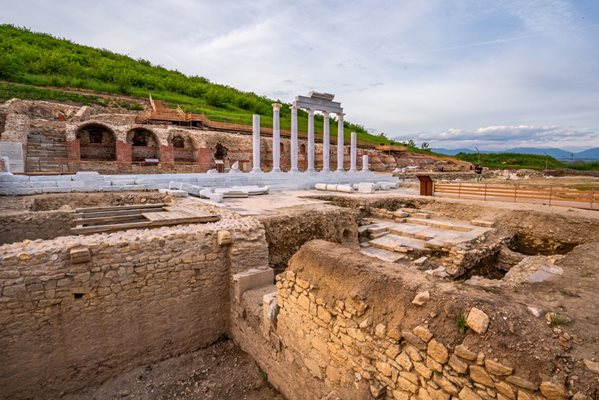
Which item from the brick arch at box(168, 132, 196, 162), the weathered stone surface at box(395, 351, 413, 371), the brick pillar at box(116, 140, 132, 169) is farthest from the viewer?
the brick arch at box(168, 132, 196, 162)

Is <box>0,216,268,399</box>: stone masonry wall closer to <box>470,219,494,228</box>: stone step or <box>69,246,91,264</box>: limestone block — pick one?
<box>69,246,91,264</box>: limestone block

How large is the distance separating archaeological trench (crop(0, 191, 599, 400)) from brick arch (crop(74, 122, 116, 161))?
20321 millimetres

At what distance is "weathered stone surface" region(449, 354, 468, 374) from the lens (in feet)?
8.20

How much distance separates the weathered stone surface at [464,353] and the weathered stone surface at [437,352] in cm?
10

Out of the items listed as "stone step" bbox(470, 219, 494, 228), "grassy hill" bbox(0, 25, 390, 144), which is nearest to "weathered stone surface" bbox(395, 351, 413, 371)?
"stone step" bbox(470, 219, 494, 228)

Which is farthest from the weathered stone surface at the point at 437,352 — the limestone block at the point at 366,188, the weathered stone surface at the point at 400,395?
the limestone block at the point at 366,188

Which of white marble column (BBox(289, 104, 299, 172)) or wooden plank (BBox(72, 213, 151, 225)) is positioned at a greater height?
white marble column (BBox(289, 104, 299, 172))

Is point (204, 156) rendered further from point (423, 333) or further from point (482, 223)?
point (423, 333)

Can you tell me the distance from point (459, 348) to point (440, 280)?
959 mm

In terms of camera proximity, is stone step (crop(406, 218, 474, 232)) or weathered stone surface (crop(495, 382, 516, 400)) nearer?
weathered stone surface (crop(495, 382, 516, 400))

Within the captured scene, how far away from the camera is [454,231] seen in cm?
1047

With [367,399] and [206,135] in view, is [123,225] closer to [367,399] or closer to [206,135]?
[367,399]

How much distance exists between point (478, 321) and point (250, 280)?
459cm

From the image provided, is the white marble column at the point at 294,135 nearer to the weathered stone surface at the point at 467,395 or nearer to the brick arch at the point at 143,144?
the brick arch at the point at 143,144
